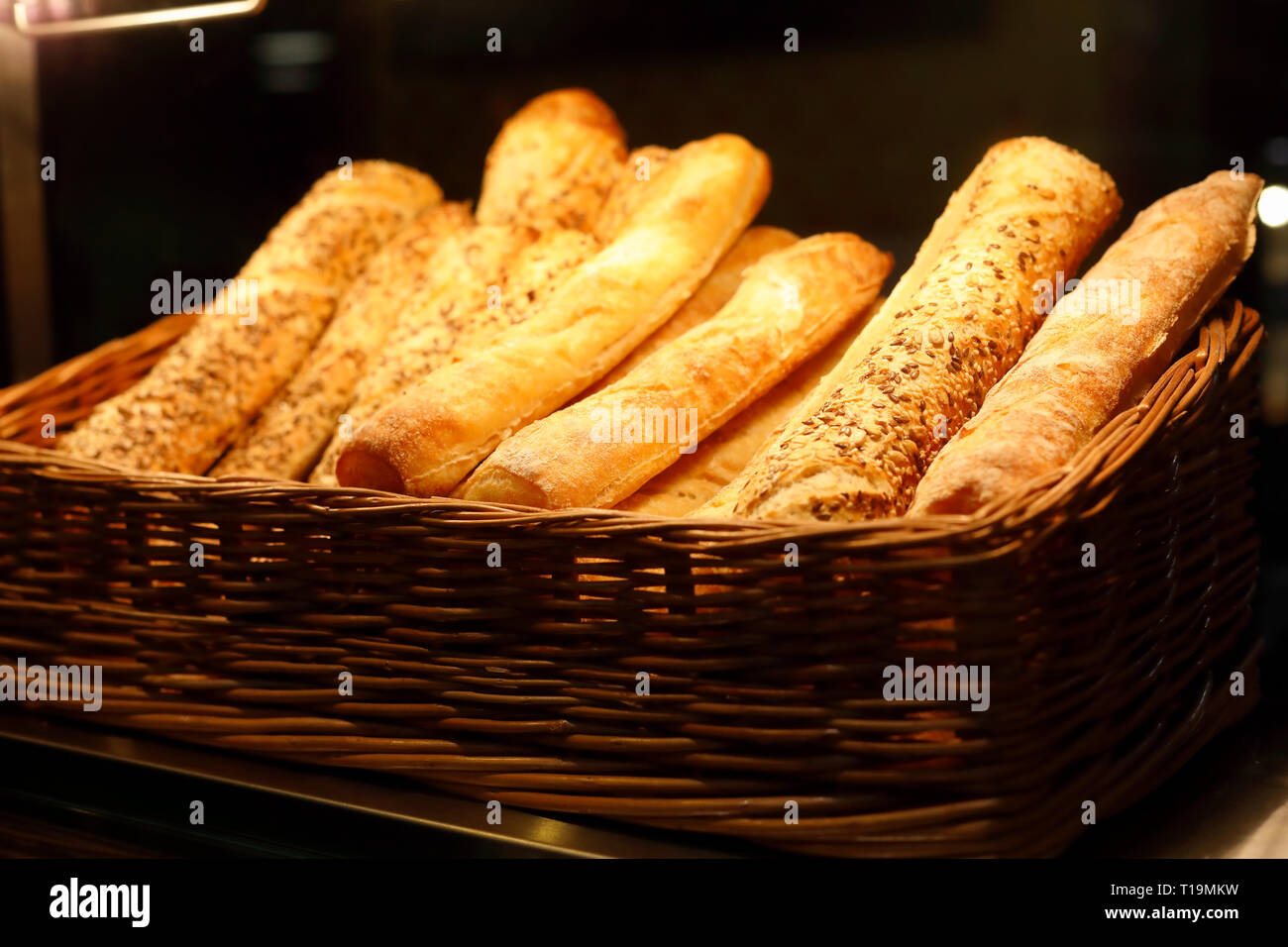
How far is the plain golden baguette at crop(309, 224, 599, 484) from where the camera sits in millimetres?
2016

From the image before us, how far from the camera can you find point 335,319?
2275mm

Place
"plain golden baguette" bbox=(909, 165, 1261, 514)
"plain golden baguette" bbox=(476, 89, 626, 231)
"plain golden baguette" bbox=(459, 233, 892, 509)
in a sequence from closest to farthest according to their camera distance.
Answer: "plain golden baguette" bbox=(909, 165, 1261, 514)
"plain golden baguette" bbox=(459, 233, 892, 509)
"plain golden baguette" bbox=(476, 89, 626, 231)

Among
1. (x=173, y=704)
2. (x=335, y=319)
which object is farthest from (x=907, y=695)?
(x=335, y=319)

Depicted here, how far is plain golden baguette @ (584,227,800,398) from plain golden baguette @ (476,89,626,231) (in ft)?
1.10

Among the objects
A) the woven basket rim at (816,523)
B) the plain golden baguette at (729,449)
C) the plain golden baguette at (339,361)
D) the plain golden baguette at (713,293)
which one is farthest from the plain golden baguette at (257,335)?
the plain golden baguette at (729,449)

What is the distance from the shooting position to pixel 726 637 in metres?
1.23

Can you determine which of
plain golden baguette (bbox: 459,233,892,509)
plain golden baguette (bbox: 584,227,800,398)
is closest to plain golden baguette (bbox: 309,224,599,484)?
plain golden baguette (bbox: 584,227,800,398)

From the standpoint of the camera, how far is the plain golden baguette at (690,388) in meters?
1.52

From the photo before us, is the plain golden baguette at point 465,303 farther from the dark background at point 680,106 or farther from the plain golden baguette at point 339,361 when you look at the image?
the dark background at point 680,106

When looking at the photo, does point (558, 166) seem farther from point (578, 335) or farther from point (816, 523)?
point (816, 523)

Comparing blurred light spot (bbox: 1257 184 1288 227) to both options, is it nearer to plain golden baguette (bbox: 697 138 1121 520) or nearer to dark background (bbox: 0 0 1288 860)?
dark background (bbox: 0 0 1288 860)

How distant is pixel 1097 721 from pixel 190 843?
1120 millimetres

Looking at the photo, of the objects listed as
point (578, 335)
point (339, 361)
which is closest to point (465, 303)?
point (339, 361)

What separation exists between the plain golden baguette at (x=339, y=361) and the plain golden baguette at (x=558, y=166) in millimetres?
133
